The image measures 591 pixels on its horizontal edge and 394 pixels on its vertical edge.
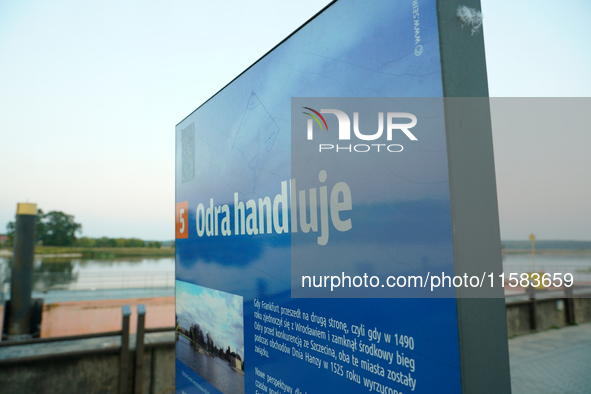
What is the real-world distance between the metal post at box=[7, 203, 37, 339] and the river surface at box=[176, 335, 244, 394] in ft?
17.3

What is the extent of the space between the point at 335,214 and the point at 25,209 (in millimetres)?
6983

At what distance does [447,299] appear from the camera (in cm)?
91

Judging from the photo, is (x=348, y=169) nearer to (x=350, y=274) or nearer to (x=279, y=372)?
(x=350, y=274)

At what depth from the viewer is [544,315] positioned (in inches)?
299

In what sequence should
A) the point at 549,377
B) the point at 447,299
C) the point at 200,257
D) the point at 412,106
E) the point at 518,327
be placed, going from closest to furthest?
the point at 447,299
the point at 412,106
the point at 200,257
the point at 549,377
the point at 518,327

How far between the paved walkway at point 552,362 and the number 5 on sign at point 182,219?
473 centimetres

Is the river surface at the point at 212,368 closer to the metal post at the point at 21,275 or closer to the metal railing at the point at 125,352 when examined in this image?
the metal railing at the point at 125,352

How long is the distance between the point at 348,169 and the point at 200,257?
147cm

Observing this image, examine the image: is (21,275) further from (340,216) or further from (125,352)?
(340,216)

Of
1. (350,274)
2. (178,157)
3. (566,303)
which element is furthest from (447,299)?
(566,303)

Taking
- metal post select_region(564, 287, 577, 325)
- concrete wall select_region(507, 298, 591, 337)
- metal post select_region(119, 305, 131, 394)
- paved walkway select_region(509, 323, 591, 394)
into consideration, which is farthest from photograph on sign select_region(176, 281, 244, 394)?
metal post select_region(564, 287, 577, 325)

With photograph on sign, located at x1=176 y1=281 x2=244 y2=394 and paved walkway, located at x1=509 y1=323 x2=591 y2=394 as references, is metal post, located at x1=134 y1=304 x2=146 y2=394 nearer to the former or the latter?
photograph on sign, located at x1=176 y1=281 x2=244 y2=394

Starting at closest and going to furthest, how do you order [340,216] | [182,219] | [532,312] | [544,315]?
[340,216] < [182,219] < [532,312] < [544,315]

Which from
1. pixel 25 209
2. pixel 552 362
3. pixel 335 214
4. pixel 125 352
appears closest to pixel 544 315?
pixel 552 362
